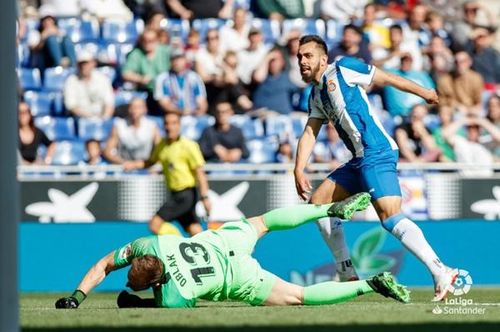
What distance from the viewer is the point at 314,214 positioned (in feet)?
35.6

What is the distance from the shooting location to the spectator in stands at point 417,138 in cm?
1788

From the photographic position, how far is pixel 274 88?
62.1ft

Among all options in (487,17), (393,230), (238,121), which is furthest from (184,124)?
(393,230)

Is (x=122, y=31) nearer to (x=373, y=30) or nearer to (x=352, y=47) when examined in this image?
(x=352, y=47)

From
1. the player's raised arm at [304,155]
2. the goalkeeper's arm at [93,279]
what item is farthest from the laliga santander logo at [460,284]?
the goalkeeper's arm at [93,279]

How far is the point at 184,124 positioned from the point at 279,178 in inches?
91.8

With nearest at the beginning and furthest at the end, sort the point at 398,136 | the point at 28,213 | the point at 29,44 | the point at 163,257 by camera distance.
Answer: the point at 163,257, the point at 28,213, the point at 398,136, the point at 29,44

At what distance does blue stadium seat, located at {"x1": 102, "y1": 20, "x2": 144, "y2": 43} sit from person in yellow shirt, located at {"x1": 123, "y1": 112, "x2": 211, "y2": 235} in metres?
3.80

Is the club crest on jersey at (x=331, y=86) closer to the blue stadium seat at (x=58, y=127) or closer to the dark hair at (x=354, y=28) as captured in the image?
the blue stadium seat at (x=58, y=127)

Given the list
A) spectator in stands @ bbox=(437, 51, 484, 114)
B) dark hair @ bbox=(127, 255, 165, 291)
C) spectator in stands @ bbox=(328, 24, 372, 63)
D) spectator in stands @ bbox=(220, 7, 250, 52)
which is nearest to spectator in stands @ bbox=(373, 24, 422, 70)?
spectator in stands @ bbox=(328, 24, 372, 63)

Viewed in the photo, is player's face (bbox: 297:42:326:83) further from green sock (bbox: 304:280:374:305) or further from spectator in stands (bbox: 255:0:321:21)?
spectator in stands (bbox: 255:0:321:21)

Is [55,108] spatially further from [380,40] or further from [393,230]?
[393,230]

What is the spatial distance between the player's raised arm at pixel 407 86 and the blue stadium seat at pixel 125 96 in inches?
317

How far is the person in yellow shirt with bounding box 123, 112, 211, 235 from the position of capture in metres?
16.4
